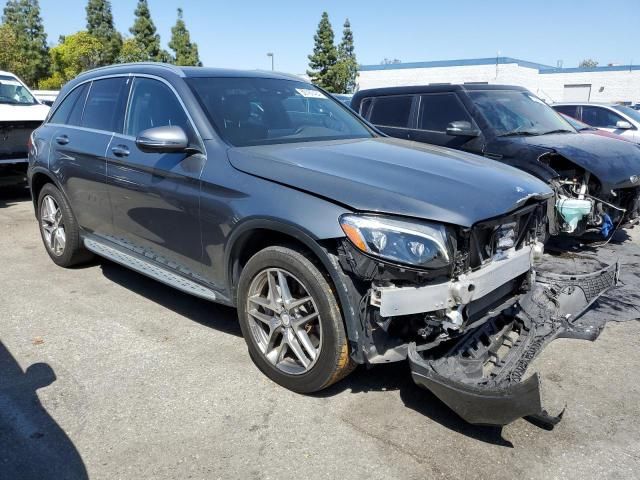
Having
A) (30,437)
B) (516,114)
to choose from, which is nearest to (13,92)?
(516,114)

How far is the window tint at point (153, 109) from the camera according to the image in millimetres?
3836

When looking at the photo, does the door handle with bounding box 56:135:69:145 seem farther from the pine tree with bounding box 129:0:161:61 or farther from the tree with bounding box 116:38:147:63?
the pine tree with bounding box 129:0:161:61

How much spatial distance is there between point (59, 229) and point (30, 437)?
3049 millimetres

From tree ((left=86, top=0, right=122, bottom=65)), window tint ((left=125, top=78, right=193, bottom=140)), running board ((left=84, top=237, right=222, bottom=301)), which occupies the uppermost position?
tree ((left=86, top=0, right=122, bottom=65))

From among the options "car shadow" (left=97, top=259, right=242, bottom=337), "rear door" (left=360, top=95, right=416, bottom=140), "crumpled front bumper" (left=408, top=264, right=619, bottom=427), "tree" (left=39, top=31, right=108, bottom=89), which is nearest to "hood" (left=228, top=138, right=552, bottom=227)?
"crumpled front bumper" (left=408, top=264, right=619, bottom=427)

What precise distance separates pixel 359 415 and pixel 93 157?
3.05m

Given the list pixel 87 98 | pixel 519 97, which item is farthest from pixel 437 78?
pixel 87 98

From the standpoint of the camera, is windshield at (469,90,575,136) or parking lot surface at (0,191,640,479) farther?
windshield at (469,90,575,136)

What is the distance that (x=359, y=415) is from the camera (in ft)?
10.2

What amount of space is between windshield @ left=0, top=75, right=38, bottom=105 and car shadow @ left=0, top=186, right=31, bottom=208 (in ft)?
5.25

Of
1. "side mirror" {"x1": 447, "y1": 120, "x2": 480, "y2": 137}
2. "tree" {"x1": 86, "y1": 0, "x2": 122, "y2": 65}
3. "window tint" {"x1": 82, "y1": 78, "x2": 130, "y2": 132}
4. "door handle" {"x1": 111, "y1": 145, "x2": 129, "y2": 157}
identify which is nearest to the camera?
"door handle" {"x1": 111, "y1": 145, "x2": 129, "y2": 157}

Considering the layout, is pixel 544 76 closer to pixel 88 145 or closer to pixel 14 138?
pixel 14 138

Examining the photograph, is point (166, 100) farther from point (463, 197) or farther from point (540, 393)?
point (540, 393)

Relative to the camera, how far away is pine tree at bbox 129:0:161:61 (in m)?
49.2
